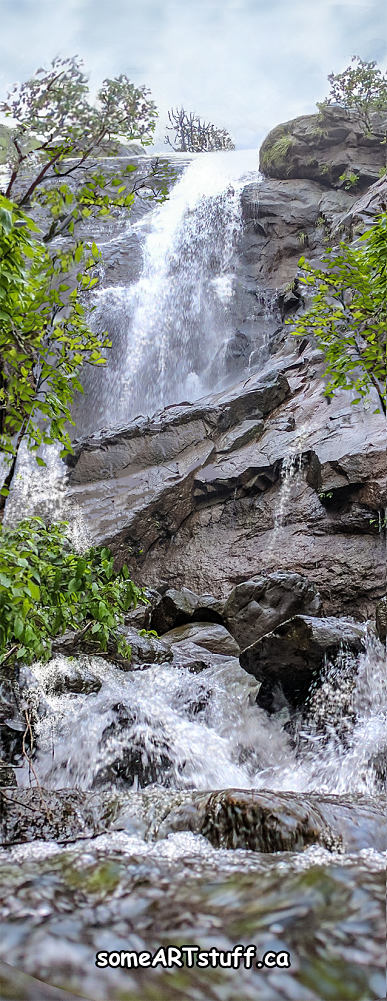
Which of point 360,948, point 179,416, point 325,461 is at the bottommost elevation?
point 360,948

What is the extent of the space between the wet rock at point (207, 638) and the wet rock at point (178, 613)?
0.23 m

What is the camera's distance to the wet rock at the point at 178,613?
10695 mm

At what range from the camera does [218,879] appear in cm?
239

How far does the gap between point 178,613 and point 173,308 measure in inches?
502

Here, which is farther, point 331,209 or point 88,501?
point 331,209

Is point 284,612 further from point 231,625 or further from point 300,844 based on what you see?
point 300,844

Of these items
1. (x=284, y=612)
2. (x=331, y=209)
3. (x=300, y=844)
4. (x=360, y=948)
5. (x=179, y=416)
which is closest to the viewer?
(x=360, y=948)

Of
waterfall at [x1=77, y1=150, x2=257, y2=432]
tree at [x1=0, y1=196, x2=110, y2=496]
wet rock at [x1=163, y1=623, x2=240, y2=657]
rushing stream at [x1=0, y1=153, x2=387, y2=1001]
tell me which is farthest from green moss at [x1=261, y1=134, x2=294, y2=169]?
tree at [x1=0, y1=196, x2=110, y2=496]

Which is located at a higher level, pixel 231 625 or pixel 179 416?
pixel 179 416

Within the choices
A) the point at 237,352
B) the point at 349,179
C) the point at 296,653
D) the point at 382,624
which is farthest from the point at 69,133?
the point at 349,179

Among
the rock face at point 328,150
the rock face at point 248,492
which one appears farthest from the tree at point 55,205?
the rock face at point 328,150

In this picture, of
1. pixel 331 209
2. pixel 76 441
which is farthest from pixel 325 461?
pixel 331 209

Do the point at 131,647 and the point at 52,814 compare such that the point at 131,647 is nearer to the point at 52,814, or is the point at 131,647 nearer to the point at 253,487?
the point at 52,814

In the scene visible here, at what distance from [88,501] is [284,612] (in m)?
7.10
